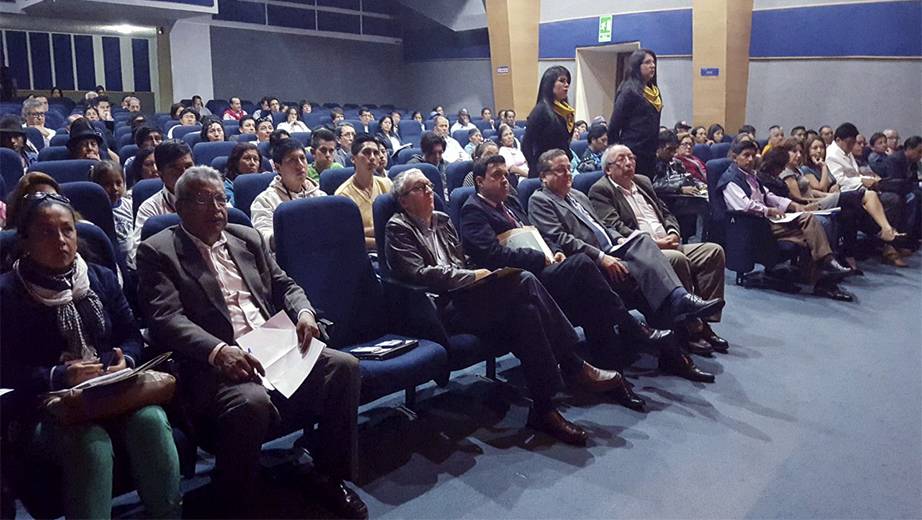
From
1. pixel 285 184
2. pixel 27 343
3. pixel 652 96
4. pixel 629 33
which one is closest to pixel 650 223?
pixel 652 96

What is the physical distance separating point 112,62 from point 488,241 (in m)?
13.6

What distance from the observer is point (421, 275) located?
269 centimetres

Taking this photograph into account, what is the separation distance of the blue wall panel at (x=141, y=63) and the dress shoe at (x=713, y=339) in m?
13.7

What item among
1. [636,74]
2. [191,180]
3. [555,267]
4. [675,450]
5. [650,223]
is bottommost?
[675,450]

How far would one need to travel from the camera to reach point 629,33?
11602 millimetres

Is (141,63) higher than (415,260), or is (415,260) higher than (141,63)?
(141,63)

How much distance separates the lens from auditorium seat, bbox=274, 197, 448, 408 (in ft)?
8.11

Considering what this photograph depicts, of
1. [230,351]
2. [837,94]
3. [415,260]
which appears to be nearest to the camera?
[230,351]

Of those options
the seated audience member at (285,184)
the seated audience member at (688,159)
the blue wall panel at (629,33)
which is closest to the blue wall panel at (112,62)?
the blue wall panel at (629,33)

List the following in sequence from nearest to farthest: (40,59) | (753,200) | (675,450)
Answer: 1. (675,450)
2. (753,200)
3. (40,59)

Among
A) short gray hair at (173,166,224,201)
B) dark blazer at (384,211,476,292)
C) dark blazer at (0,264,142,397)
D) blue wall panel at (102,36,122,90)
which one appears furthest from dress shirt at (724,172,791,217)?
blue wall panel at (102,36,122,90)

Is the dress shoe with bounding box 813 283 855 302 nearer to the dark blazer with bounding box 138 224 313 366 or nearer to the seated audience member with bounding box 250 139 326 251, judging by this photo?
the seated audience member with bounding box 250 139 326 251

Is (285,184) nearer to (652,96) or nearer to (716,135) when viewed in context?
(652,96)

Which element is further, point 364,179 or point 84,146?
point 84,146
